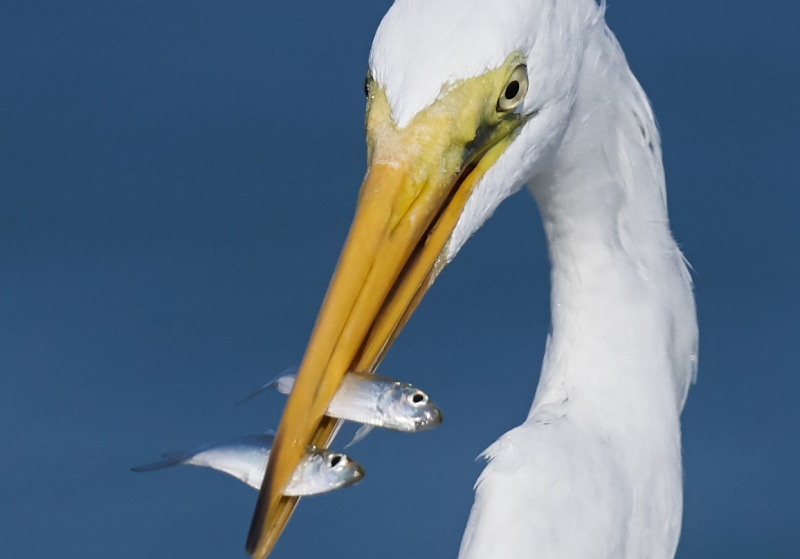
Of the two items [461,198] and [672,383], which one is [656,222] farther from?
[461,198]

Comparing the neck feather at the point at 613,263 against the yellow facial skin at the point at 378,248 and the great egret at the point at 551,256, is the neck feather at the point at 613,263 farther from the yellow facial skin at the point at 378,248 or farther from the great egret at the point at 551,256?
the yellow facial skin at the point at 378,248

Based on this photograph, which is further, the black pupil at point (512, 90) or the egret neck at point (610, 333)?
the egret neck at point (610, 333)

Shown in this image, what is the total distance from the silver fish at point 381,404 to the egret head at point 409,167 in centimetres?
2

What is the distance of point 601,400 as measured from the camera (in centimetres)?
226

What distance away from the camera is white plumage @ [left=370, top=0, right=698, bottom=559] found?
73.8 inches

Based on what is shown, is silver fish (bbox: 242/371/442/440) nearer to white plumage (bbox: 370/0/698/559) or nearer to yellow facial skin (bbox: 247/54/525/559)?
yellow facial skin (bbox: 247/54/525/559)

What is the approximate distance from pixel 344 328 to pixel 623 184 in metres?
0.72

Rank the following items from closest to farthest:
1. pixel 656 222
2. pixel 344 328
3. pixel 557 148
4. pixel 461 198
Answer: pixel 344 328 → pixel 461 198 → pixel 557 148 → pixel 656 222

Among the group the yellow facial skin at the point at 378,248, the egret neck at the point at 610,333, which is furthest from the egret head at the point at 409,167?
the egret neck at the point at 610,333

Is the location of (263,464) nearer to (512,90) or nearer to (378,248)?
(378,248)

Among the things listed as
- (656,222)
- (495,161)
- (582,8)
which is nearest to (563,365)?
(656,222)

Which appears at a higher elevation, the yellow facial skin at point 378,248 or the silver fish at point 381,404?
the yellow facial skin at point 378,248

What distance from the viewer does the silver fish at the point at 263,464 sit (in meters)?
1.75

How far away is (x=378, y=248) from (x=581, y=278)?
62cm
